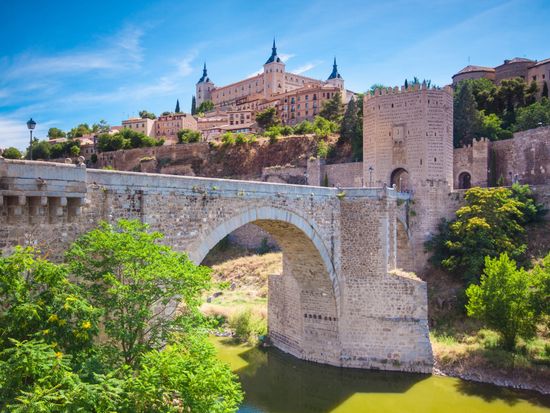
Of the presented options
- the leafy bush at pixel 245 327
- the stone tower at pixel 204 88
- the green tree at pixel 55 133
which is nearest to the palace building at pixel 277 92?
the stone tower at pixel 204 88

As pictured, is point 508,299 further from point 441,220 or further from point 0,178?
point 0,178

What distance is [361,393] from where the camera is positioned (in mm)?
14852

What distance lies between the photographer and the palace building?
A: 203 ft

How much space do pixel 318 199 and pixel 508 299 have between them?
6924 mm

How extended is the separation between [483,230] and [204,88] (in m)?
84.7

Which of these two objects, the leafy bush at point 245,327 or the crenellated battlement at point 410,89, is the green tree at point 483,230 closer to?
the crenellated battlement at point 410,89

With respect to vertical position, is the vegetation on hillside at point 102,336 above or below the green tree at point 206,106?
below

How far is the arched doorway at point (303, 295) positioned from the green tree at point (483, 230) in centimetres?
702

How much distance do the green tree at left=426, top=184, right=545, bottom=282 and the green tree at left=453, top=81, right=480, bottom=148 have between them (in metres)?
11.4

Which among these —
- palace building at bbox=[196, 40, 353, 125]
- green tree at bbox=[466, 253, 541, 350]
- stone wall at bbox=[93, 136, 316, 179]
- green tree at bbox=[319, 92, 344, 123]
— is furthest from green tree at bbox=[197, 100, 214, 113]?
green tree at bbox=[466, 253, 541, 350]

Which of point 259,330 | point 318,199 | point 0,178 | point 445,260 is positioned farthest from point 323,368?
point 0,178

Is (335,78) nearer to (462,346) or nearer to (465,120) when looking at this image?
(465,120)

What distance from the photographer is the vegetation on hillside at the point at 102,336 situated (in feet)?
19.6

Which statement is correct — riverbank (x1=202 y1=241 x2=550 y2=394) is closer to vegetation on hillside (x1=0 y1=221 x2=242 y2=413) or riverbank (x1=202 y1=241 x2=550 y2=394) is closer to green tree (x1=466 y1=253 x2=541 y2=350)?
green tree (x1=466 y1=253 x2=541 y2=350)
